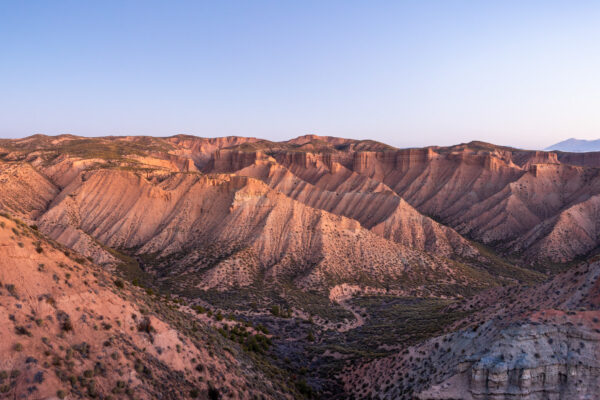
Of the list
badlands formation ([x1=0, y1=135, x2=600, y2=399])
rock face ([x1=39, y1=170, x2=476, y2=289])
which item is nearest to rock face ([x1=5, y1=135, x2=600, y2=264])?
badlands formation ([x1=0, y1=135, x2=600, y2=399])

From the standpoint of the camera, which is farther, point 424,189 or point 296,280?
point 424,189

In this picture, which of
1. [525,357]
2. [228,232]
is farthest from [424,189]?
[525,357]

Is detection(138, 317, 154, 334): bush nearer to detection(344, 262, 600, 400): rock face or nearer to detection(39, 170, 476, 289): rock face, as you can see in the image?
detection(344, 262, 600, 400): rock face

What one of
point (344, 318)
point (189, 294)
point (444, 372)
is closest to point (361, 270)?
point (344, 318)

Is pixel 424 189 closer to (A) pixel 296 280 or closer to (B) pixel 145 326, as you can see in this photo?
(A) pixel 296 280

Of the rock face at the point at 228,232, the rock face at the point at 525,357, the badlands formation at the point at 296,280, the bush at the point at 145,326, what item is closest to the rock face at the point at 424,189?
the badlands formation at the point at 296,280

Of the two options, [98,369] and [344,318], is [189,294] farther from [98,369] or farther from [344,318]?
[98,369]
